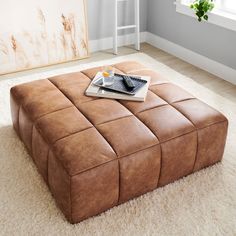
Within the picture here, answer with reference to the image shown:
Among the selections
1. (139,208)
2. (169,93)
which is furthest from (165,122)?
(139,208)

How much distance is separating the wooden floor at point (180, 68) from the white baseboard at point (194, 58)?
51 millimetres

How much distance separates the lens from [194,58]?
3693 millimetres

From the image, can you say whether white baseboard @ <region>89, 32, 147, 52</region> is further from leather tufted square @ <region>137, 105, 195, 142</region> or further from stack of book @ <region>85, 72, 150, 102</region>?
leather tufted square @ <region>137, 105, 195, 142</region>

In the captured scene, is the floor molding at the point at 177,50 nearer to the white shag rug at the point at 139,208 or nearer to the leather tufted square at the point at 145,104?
the white shag rug at the point at 139,208

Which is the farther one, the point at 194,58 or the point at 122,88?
the point at 194,58

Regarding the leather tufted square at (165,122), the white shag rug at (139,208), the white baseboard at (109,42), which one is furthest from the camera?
the white baseboard at (109,42)

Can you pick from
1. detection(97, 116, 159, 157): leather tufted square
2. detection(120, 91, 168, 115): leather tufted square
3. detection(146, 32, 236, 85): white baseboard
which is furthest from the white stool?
detection(97, 116, 159, 157): leather tufted square

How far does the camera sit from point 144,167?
181cm

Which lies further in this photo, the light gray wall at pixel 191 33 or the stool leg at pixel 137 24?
the stool leg at pixel 137 24

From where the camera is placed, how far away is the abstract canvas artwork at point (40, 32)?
3316 mm

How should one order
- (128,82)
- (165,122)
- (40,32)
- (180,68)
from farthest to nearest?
(180,68), (40,32), (128,82), (165,122)

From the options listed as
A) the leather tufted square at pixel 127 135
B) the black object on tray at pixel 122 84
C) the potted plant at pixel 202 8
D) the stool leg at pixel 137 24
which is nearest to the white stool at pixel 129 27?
the stool leg at pixel 137 24

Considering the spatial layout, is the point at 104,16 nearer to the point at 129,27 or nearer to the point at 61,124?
the point at 129,27

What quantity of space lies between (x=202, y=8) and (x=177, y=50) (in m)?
0.64
